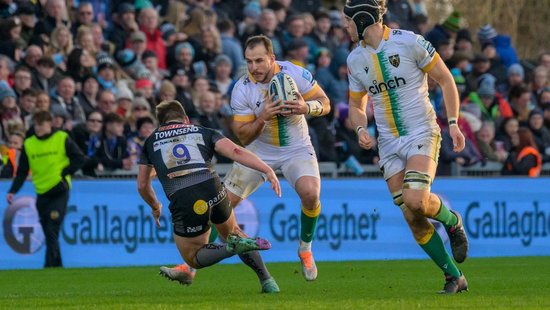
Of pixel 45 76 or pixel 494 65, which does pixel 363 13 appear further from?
pixel 494 65

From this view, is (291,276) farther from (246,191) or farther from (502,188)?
(502,188)

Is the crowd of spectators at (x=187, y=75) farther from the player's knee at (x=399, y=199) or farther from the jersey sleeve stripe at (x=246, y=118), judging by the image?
the player's knee at (x=399, y=199)

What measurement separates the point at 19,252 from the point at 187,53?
16.6ft

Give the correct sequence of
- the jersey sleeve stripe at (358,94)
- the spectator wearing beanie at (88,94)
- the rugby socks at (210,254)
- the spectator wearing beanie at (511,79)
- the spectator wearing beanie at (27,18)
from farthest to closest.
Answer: the spectator wearing beanie at (511,79) < the spectator wearing beanie at (27,18) < the spectator wearing beanie at (88,94) < the jersey sleeve stripe at (358,94) < the rugby socks at (210,254)

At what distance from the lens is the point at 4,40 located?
21.5 m

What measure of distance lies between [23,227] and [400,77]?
8.02 m

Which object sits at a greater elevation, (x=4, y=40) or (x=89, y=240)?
(x=4, y=40)

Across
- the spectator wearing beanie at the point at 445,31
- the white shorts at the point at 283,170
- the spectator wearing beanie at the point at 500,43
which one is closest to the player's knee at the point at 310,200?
the white shorts at the point at 283,170

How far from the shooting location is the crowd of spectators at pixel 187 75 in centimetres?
2070

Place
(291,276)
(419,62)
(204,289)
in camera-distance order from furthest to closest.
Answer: (291,276)
(204,289)
(419,62)

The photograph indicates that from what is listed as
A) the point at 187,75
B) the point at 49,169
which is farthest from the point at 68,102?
the point at 187,75

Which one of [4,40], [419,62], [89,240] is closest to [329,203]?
[89,240]

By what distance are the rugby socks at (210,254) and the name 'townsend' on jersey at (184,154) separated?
59cm

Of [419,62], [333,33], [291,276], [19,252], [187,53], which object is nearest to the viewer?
[419,62]
